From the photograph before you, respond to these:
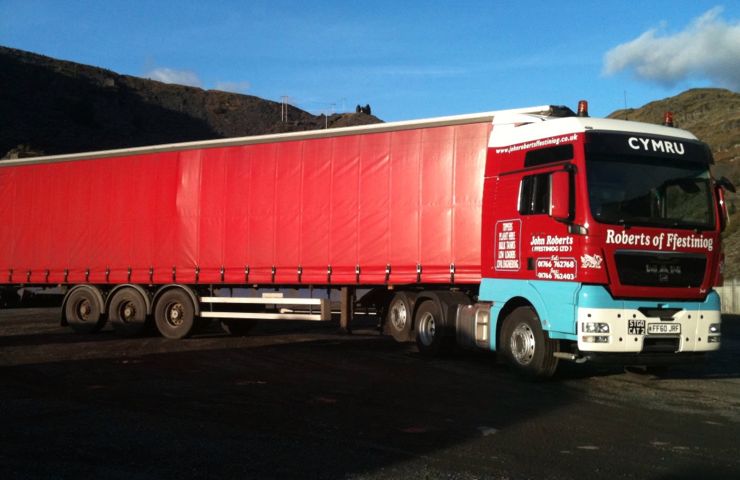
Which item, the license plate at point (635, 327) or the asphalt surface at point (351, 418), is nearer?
the asphalt surface at point (351, 418)


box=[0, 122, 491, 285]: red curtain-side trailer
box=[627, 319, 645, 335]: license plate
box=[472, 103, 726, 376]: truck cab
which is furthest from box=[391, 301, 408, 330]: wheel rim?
box=[627, 319, 645, 335]: license plate

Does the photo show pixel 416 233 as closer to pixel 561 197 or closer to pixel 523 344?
pixel 523 344

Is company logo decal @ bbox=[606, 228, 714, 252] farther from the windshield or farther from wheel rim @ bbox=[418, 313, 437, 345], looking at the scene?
wheel rim @ bbox=[418, 313, 437, 345]

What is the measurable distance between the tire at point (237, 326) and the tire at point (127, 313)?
180 centimetres

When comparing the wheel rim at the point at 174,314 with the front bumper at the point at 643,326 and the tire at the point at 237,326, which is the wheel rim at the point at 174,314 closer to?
the tire at the point at 237,326

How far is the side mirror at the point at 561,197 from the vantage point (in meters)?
9.81

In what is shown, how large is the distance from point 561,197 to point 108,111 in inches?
2798

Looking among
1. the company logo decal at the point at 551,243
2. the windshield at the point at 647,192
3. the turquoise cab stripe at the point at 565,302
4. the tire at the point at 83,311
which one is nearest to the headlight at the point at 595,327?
the turquoise cab stripe at the point at 565,302

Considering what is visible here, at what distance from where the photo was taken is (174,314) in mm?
16953

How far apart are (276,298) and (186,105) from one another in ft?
245

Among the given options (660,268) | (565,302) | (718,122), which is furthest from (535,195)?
(718,122)

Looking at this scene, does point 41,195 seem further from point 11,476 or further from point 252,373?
point 11,476

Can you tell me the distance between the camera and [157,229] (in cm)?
1684

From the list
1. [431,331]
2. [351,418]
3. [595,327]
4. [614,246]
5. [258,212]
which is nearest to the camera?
[351,418]
